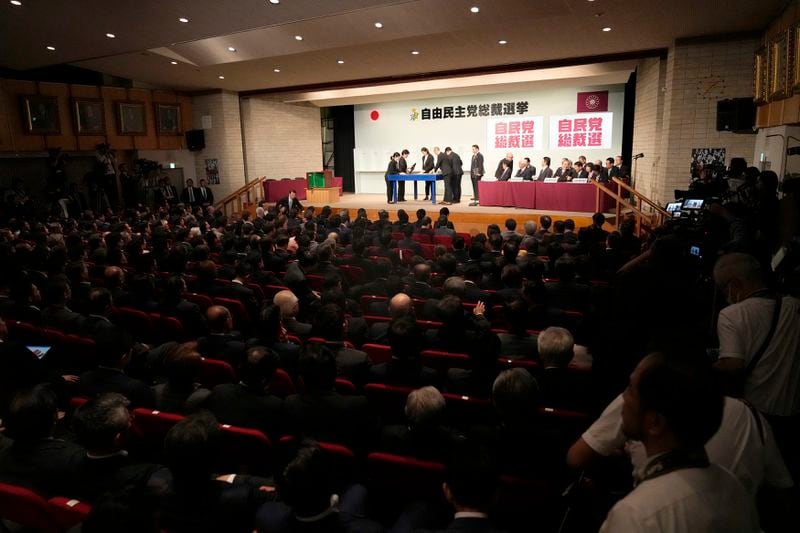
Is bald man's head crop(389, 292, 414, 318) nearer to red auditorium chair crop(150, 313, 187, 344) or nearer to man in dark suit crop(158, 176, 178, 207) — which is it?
red auditorium chair crop(150, 313, 187, 344)

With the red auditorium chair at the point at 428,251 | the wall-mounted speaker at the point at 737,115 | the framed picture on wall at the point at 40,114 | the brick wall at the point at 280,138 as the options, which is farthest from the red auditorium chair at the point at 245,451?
the brick wall at the point at 280,138

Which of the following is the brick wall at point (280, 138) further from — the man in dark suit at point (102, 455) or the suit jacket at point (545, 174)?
the man in dark suit at point (102, 455)

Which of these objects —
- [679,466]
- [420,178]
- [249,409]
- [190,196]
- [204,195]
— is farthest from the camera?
[204,195]

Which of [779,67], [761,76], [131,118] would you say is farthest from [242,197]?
[779,67]

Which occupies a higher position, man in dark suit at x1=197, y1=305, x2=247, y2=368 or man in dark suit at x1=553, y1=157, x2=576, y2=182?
man in dark suit at x1=553, y1=157, x2=576, y2=182

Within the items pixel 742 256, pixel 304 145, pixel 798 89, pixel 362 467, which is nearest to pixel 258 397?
pixel 362 467

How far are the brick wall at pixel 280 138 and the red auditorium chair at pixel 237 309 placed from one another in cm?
1159

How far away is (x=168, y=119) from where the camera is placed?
14.2 m

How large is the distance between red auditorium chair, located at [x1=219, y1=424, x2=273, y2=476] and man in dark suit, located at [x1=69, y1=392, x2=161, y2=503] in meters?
0.33

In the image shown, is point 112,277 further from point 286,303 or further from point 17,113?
point 17,113

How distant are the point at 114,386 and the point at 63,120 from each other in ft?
39.4

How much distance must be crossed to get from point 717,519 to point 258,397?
6.64 ft

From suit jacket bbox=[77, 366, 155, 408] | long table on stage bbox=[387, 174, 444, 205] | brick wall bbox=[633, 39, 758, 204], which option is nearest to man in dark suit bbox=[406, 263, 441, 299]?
suit jacket bbox=[77, 366, 155, 408]

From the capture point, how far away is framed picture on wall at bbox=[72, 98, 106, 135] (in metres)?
12.2
